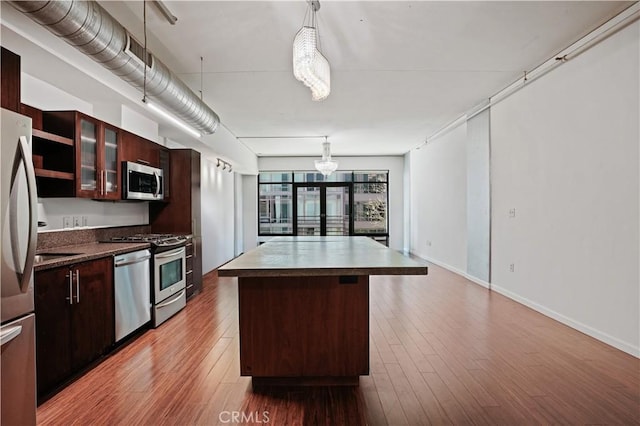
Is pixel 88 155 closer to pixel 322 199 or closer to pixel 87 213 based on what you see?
pixel 87 213

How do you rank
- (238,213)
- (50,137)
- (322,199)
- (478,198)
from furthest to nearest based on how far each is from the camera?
(322,199) → (238,213) → (478,198) → (50,137)

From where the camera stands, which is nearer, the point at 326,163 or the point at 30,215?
the point at 30,215

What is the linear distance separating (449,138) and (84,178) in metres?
6.26

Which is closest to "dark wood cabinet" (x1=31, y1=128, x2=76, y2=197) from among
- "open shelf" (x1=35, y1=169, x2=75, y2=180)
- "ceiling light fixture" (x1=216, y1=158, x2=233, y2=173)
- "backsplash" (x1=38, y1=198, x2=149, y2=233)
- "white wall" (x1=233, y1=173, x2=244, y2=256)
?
"open shelf" (x1=35, y1=169, x2=75, y2=180)

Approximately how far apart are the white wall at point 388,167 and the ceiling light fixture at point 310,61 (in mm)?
7449

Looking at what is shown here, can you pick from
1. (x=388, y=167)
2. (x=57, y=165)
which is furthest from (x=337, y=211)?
(x=57, y=165)

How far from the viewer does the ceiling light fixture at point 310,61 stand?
2281mm

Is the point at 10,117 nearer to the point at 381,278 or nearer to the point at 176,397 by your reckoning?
the point at 176,397

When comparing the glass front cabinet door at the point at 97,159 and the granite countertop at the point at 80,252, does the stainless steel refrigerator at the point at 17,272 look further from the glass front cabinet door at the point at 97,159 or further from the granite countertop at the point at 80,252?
the glass front cabinet door at the point at 97,159

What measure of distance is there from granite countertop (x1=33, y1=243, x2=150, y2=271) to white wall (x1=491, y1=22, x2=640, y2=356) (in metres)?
4.43

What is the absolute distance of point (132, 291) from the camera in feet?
10.5

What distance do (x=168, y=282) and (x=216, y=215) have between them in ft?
11.2

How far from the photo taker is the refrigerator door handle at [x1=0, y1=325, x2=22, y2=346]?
1605 millimetres

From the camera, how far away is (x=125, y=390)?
2346 millimetres
